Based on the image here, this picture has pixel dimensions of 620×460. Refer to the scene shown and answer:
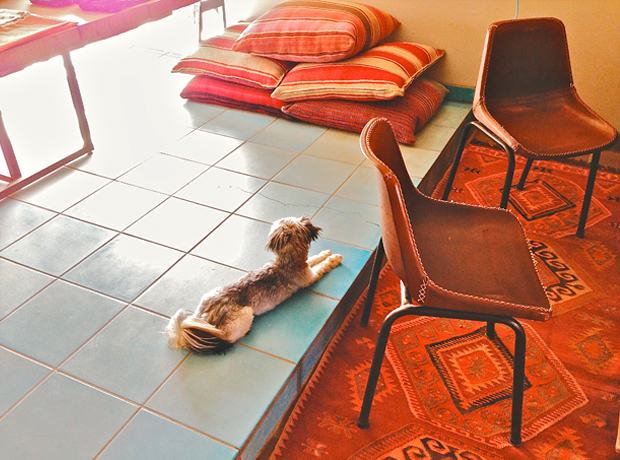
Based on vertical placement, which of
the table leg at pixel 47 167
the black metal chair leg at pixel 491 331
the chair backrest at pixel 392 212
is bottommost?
the black metal chair leg at pixel 491 331

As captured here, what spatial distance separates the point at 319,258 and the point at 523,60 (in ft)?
4.78

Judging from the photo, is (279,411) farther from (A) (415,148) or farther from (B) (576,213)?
(B) (576,213)

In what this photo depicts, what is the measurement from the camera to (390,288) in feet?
7.50

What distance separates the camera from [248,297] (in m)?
1.79

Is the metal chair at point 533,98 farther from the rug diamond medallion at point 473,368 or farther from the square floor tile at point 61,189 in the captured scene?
A: the square floor tile at point 61,189

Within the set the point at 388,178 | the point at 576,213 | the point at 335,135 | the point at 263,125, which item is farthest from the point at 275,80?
the point at 388,178

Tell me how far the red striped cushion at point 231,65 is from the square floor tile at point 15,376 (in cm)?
228

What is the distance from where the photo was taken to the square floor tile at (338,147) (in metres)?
2.96

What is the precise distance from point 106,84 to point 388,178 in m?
3.31

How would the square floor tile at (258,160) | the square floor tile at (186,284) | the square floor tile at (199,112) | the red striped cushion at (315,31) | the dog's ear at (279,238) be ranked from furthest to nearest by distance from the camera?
the square floor tile at (199,112) → the red striped cushion at (315,31) → the square floor tile at (258,160) → the square floor tile at (186,284) → the dog's ear at (279,238)

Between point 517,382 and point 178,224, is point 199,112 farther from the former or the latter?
point 517,382

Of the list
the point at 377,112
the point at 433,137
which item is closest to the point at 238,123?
the point at 377,112

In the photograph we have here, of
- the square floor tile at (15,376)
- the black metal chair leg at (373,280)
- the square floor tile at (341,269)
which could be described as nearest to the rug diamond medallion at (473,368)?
the black metal chair leg at (373,280)

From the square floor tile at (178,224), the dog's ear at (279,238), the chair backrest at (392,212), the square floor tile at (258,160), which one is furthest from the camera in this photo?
the square floor tile at (258,160)
